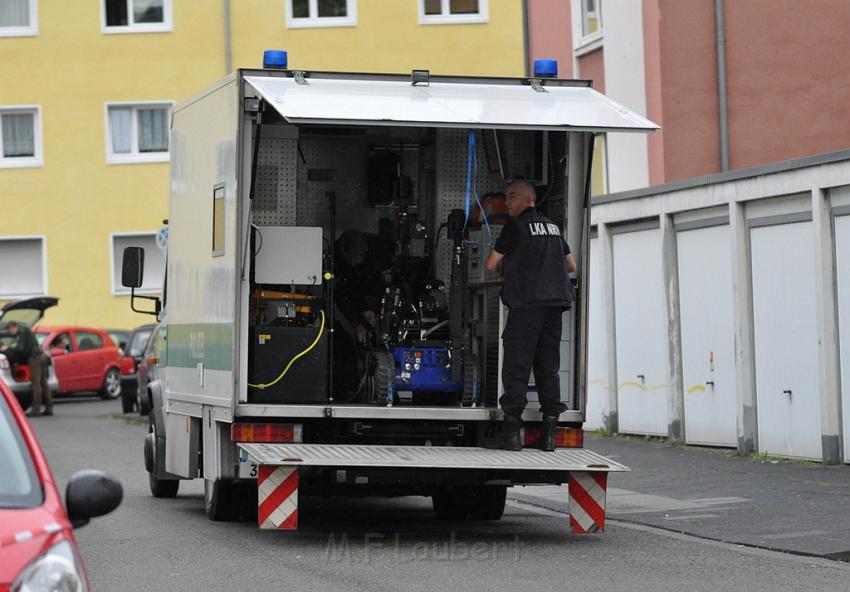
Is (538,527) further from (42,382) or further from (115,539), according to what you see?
(42,382)

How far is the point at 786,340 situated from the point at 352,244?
5.80 m

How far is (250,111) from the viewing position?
11.1 metres

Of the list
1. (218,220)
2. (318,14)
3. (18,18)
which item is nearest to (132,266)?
(218,220)

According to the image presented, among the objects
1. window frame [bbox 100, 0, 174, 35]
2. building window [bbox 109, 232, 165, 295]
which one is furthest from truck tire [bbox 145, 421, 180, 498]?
window frame [bbox 100, 0, 174, 35]

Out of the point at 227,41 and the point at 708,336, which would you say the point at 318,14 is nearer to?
the point at 227,41

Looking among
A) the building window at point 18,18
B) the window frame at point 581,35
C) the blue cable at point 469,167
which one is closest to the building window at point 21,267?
the building window at point 18,18

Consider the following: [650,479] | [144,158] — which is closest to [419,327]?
[650,479]

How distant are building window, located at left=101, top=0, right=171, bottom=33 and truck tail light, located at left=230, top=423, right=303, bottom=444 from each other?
95.9 ft

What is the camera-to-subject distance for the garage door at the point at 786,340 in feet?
53.7

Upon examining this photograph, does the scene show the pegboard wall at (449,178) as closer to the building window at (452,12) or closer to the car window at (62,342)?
the car window at (62,342)

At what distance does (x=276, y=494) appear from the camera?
421 inches

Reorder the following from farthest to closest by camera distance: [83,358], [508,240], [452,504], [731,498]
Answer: [83,358], [731,498], [452,504], [508,240]

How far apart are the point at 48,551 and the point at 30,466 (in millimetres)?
654

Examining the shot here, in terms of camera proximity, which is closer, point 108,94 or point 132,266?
point 132,266
